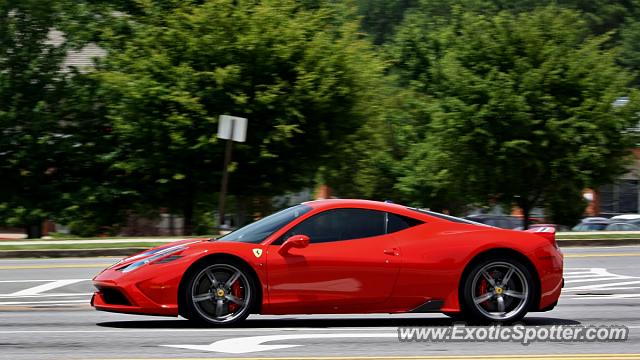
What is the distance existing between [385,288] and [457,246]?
2.50ft

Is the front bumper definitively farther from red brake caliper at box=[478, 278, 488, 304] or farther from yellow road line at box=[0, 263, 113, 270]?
yellow road line at box=[0, 263, 113, 270]

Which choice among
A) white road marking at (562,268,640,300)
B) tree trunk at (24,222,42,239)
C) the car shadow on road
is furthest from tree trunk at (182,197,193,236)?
the car shadow on road

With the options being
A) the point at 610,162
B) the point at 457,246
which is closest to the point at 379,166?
the point at 610,162

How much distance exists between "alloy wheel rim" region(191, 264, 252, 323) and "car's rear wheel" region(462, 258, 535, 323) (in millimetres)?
1990

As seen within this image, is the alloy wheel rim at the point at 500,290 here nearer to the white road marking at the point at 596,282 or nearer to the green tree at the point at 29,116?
the white road marking at the point at 596,282

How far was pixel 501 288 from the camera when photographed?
32.8 feet

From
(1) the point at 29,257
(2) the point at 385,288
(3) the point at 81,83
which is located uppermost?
(3) the point at 81,83

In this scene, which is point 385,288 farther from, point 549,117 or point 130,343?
point 549,117

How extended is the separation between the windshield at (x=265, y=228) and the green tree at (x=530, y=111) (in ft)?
69.8

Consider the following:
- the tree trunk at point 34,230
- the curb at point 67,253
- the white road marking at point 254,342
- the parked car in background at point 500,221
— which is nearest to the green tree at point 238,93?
the tree trunk at point 34,230

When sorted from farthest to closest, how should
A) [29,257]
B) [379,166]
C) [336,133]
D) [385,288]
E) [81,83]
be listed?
[379,166] → [81,83] → [336,133] → [29,257] → [385,288]

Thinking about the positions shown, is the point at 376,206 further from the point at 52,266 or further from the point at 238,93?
the point at 238,93

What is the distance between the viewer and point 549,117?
31.2m

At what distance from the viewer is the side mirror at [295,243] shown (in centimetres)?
966
